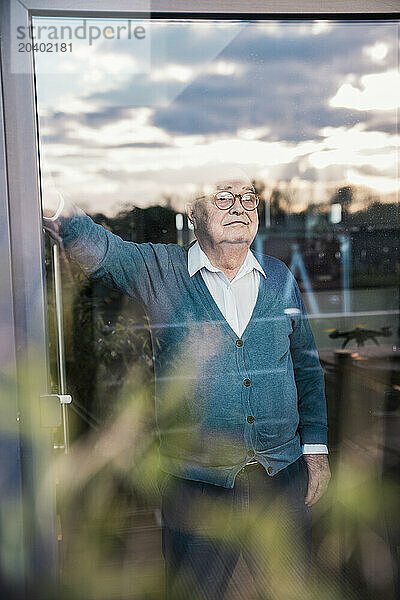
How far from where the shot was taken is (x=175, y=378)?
1854 mm

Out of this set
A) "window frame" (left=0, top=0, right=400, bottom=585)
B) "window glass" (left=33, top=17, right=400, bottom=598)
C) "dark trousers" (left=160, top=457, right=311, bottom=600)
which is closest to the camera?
"window frame" (left=0, top=0, right=400, bottom=585)

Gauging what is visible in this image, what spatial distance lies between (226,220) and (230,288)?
0.62 feet

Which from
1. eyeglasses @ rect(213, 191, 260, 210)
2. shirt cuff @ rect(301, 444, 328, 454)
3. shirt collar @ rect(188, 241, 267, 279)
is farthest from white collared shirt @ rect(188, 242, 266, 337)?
shirt cuff @ rect(301, 444, 328, 454)

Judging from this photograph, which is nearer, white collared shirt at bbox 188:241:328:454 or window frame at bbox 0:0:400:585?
window frame at bbox 0:0:400:585

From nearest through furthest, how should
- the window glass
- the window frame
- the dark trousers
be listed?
the window frame
the window glass
the dark trousers

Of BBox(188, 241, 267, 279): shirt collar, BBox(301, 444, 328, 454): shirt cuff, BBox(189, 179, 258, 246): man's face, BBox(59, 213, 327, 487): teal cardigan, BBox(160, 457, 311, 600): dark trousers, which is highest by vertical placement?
BBox(189, 179, 258, 246): man's face

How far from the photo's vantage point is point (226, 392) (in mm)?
1831

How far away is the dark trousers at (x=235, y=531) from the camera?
6.17ft

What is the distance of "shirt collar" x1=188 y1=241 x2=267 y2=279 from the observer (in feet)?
6.02

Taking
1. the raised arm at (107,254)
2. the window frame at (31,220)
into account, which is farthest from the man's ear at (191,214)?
the window frame at (31,220)

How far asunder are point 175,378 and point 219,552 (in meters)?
0.52

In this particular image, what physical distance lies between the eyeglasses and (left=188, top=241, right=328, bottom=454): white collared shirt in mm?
130

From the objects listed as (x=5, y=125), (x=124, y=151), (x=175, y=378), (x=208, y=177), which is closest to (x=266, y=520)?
(x=175, y=378)

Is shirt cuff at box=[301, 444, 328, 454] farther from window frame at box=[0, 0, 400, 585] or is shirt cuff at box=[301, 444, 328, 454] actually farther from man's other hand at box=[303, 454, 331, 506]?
window frame at box=[0, 0, 400, 585]
